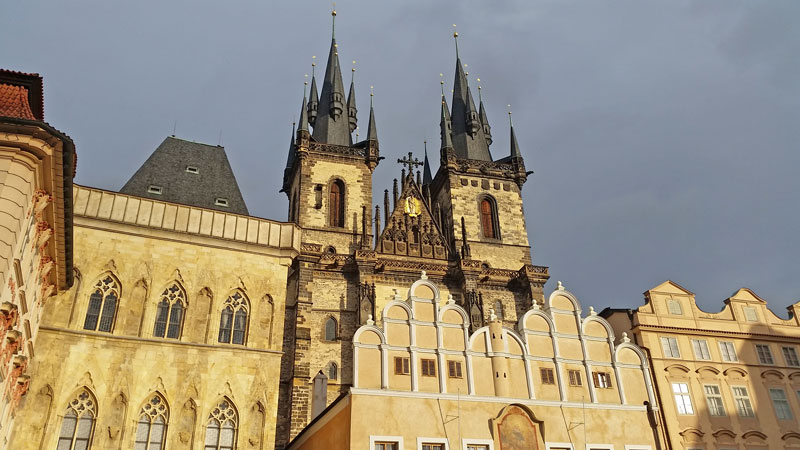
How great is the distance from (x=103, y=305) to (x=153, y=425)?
13.9ft

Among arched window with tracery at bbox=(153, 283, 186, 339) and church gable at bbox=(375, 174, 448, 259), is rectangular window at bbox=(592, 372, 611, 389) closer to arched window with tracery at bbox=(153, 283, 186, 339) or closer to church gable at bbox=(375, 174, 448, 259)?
arched window with tracery at bbox=(153, 283, 186, 339)

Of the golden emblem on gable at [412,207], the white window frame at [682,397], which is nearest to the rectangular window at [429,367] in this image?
the white window frame at [682,397]

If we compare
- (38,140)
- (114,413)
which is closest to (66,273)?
(114,413)

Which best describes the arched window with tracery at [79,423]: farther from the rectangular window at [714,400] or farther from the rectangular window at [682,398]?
the rectangular window at [714,400]

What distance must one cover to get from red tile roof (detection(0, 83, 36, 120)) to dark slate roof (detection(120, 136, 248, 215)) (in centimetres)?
1100

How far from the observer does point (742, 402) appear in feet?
78.9

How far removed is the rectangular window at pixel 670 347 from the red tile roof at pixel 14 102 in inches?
863

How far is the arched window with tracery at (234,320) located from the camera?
2214 cm

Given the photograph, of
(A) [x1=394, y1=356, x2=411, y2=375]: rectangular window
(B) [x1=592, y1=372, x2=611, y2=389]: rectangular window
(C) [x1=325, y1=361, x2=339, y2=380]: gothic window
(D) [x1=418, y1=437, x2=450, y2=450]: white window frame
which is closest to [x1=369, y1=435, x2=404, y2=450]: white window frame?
(D) [x1=418, y1=437, x2=450, y2=450]: white window frame

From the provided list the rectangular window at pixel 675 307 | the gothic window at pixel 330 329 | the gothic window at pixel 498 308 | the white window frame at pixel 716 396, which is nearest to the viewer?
the white window frame at pixel 716 396

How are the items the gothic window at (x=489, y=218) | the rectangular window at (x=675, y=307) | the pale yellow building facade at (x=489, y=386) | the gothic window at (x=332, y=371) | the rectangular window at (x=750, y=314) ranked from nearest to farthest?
the pale yellow building facade at (x=489, y=386)
the rectangular window at (x=675, y=307)
the rectangular window at (x=750, y=314)
the gothic window at (x=332, y=371)
the gothic window at (x=489, y=218)

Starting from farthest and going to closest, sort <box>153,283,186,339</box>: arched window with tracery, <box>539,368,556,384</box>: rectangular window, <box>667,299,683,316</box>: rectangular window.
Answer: <box>667,299,683,316</box>: rectangular window → <box>153,283,186,339</box>: arched window with tracery → <box>539,368,556,384</box>: rectangular window

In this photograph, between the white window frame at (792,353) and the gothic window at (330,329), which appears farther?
the gothic window at (330,329)

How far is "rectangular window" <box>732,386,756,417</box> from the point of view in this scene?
2381 cm
